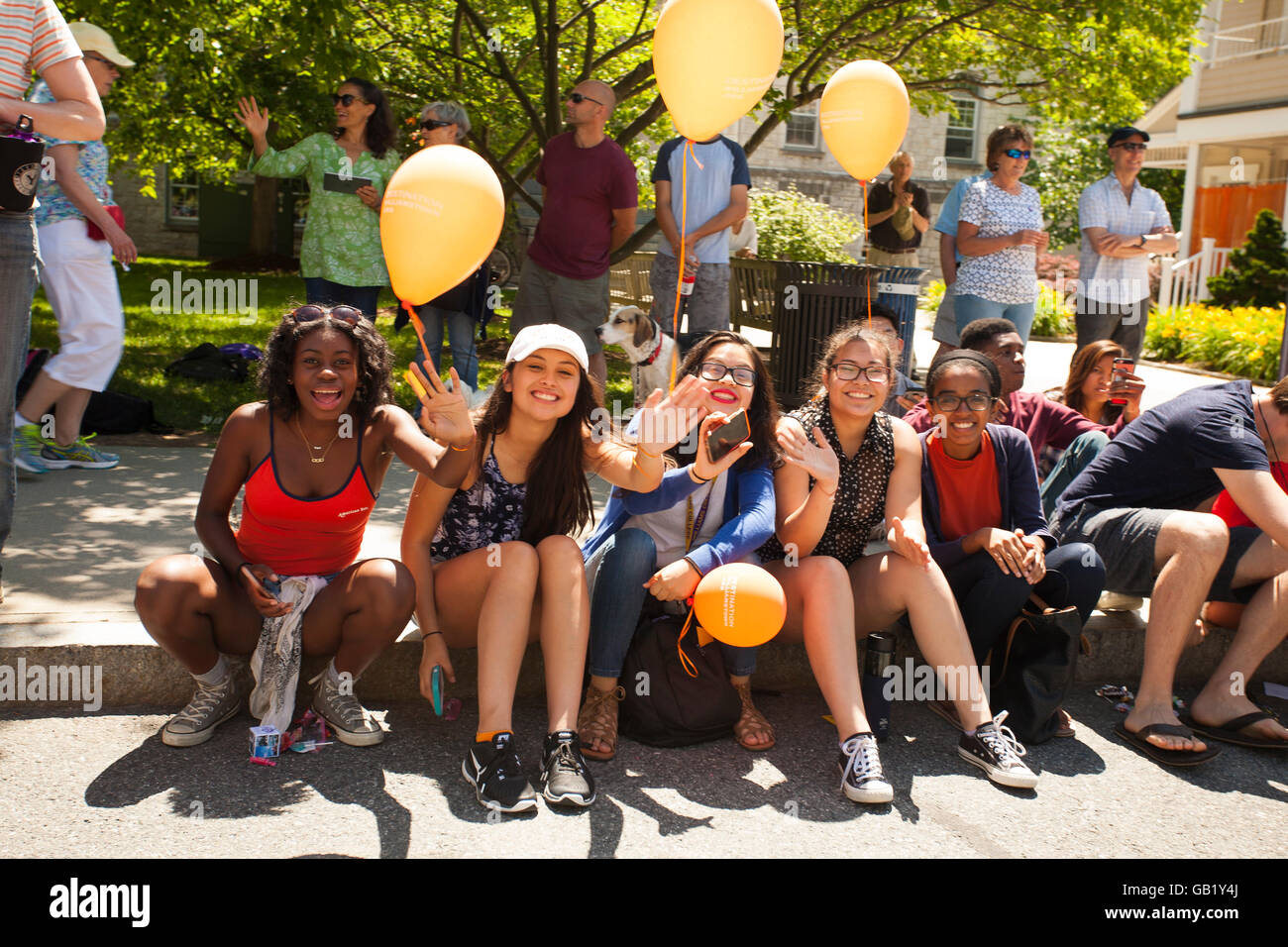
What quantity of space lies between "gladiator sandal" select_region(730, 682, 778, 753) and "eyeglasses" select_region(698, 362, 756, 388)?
1.00 meters

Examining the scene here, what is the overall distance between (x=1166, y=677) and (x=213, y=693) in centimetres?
309

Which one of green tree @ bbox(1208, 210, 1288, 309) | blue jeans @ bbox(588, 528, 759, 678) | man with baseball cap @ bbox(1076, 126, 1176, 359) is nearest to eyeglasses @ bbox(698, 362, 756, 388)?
blue jeans @ bbox(588, 528, 759, 678)

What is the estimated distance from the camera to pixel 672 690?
349 cm

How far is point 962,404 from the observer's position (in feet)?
12.6

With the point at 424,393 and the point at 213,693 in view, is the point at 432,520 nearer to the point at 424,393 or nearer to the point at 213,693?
the point at 424,393

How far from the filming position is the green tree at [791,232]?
13.2m

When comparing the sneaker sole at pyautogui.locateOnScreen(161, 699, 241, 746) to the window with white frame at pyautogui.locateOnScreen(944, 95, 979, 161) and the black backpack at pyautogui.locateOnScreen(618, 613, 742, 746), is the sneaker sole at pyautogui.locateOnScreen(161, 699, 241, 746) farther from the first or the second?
the window with white frame at pyautogui.locateOnScreen(944, 95, 979, 161)

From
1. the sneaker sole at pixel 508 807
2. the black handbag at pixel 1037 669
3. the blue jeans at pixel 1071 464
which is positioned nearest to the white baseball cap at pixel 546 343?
the sneaker sole at pixel 508 807

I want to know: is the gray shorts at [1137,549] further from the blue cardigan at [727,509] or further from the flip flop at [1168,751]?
the blue cardigan at [727,509]

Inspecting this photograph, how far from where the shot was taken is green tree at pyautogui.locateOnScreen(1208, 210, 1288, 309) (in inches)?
619

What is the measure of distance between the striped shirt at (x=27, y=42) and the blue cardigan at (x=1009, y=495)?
316cm

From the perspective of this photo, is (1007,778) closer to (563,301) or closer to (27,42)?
(27,42)
